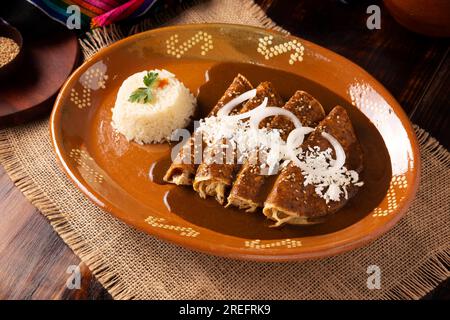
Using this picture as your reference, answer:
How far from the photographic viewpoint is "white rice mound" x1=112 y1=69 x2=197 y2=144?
3572 mm

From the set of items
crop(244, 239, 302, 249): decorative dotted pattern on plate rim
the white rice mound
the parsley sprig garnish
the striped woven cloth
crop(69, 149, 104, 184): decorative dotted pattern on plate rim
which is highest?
the striped woven cloth

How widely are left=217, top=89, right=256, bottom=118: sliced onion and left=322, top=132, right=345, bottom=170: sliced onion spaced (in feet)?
1.86

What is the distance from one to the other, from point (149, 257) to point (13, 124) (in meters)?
1.51

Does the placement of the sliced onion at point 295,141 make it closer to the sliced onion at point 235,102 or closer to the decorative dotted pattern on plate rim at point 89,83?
the sliced onion at point 235,102

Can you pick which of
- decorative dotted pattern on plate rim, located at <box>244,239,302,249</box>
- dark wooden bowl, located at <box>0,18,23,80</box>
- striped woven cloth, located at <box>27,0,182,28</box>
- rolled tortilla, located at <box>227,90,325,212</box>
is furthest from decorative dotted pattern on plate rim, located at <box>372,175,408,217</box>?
dark wooden bowl, located at <box>0,18,23,80</box>

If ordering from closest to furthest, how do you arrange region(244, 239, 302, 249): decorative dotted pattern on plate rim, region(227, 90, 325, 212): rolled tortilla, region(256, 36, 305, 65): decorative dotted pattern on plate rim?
region(244, 239, 302, 249): decorative dotted pattern on plate rim → region(227, 90, 325, 212): rolled tortilla → region(256, 36, 305, 65): decorative dotted pattern on plate rim

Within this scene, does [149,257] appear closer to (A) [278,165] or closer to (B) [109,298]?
(B) [109,298]

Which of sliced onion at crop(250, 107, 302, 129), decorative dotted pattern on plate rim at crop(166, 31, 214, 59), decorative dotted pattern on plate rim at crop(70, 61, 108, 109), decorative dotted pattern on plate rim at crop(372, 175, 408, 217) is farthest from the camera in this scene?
decorative dotted pattern on plate rim at crop(166, 31, 214, 59)

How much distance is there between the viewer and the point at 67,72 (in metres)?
4.07

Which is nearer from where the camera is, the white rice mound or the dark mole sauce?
the dark mole sauce

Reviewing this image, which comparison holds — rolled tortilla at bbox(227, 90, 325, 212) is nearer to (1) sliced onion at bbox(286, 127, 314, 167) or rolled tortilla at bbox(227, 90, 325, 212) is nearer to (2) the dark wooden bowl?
(1) sliced onion at bbox(286, 127, 314, 167)

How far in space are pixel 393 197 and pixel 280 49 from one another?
1390 mm

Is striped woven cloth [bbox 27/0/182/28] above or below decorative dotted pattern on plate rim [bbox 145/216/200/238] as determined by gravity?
above

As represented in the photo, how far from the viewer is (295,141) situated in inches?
131
